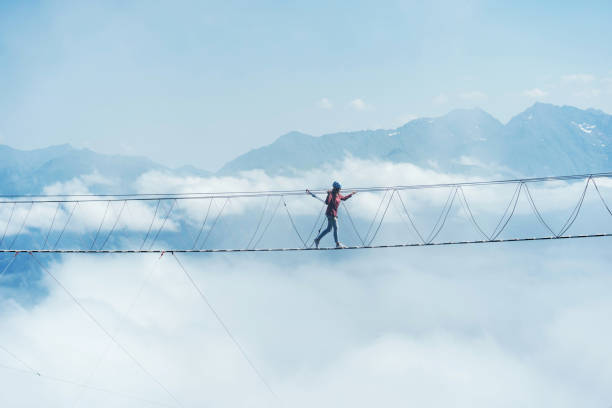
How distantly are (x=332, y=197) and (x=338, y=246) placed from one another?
7.64ft

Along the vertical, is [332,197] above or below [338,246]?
above

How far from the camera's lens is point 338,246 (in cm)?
1867

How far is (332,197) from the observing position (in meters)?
18.5
